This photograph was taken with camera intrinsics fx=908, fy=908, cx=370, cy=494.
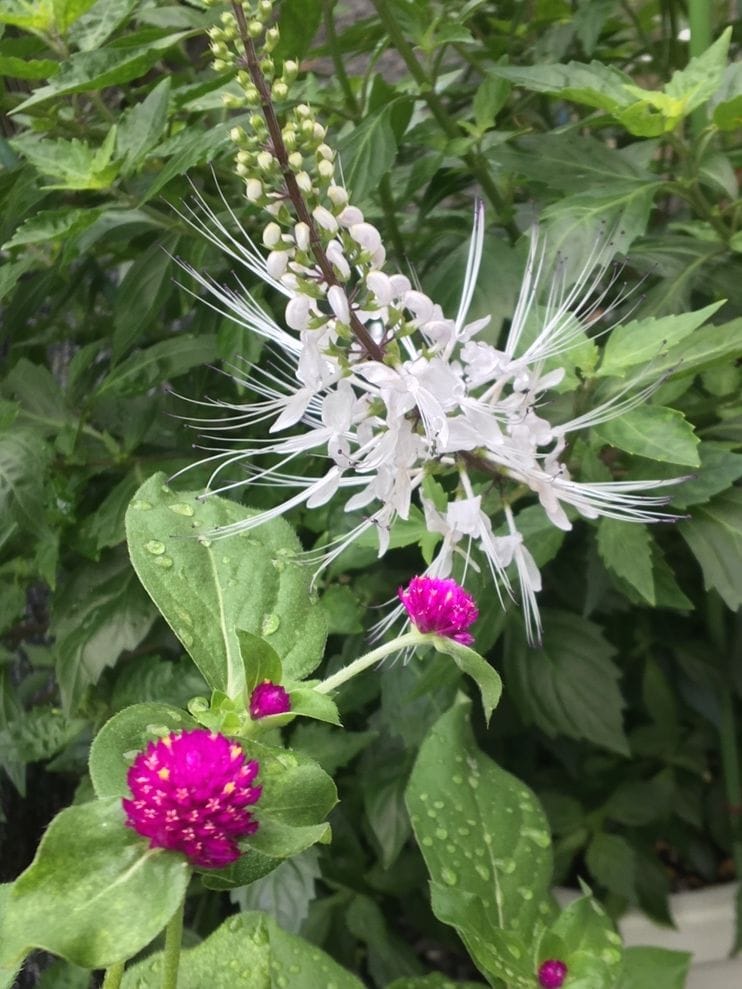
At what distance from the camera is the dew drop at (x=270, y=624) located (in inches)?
18.0

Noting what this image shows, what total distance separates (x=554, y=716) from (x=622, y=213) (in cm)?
44

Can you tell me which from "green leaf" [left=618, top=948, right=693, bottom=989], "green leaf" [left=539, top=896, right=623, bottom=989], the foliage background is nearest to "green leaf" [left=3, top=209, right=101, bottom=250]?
the foliage background

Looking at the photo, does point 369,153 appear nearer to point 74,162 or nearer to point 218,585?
point 74,162

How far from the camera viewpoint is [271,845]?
333mm

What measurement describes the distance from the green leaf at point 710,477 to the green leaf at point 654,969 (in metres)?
0.33

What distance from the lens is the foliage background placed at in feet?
2.06

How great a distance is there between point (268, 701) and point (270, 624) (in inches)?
3.3

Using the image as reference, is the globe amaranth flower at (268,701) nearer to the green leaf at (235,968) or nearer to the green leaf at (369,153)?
the green leaf at (235,968)

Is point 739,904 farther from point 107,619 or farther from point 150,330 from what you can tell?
point 150,330

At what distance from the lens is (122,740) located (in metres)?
0.37

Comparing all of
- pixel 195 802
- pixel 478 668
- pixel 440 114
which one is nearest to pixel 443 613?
pixel 478 668

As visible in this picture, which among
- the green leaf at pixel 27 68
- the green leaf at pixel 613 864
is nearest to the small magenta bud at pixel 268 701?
the green leaf at pixel 27 68

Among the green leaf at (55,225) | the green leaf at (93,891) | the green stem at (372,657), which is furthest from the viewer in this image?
the green leaf at (55,225)

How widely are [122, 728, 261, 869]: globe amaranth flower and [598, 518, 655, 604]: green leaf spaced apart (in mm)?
368
